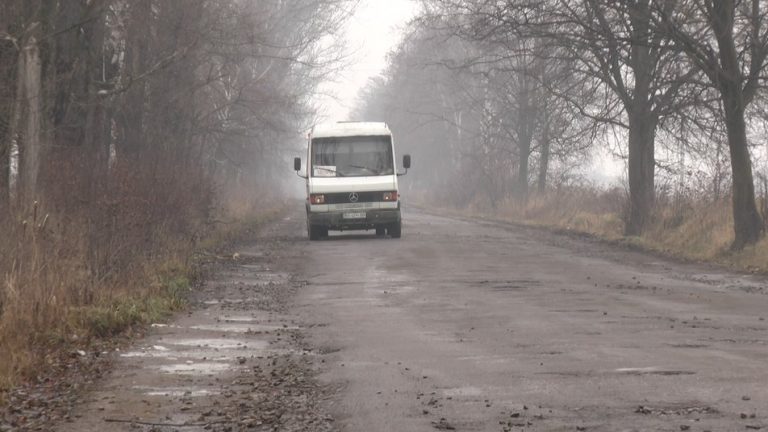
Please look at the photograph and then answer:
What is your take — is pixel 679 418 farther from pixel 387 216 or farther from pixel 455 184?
pixel 455 184

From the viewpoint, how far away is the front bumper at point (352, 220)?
27078mm

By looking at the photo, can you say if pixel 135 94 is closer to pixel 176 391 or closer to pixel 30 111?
pixel 30 111

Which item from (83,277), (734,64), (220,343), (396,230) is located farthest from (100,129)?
(220,343)

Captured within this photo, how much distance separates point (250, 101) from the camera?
113ft

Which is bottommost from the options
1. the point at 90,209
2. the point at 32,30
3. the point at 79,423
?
the point at 79,423

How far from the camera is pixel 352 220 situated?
1071 inches

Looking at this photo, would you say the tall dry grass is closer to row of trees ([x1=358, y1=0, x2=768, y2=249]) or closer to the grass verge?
the grass verge

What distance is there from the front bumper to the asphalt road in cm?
698

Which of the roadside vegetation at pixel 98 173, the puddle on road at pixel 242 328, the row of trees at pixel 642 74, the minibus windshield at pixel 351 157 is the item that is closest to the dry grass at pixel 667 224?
the row of trees at pixel 642 74

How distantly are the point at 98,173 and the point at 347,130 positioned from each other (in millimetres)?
11728

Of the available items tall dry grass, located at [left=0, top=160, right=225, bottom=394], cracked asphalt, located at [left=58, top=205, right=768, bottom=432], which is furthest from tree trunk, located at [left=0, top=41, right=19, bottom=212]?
cracked asphalt, located at [left=58, top=205, right=768, bottom=432]

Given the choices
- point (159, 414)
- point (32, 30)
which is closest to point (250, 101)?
point (32, 30)

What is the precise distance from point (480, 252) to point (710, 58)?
5.43 metres

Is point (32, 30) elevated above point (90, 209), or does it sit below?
above
